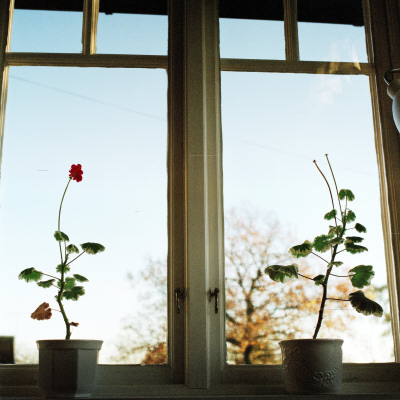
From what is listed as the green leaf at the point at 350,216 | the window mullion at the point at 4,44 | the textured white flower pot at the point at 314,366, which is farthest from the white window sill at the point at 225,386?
the window mullion at the point at 4,44

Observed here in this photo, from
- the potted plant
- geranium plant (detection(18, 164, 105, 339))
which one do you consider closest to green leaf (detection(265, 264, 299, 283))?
the potted plant

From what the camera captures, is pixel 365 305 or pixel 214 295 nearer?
pixel 365 305

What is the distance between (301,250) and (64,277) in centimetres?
89

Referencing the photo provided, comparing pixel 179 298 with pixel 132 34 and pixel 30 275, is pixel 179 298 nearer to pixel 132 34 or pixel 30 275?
pixel 30 275

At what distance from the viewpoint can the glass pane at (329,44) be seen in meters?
2.58

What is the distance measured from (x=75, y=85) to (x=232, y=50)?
699 millimetres

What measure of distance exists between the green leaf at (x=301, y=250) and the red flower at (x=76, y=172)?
0.84 meters

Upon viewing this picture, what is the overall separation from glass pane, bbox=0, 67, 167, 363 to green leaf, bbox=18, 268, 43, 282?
0.14 metres

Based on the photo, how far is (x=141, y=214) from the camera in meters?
2.32

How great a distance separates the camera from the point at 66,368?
1906 mm

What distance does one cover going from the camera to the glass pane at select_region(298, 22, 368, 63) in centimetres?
258

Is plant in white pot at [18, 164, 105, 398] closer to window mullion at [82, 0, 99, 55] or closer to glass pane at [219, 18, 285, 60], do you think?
window mullion at [82, 0, 99, 55]

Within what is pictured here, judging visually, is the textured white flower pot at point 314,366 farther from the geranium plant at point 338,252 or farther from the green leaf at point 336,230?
the green leaf at point 336,230

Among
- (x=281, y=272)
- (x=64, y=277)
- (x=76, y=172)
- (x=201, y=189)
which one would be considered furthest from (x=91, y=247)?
(x=281, y=272)
